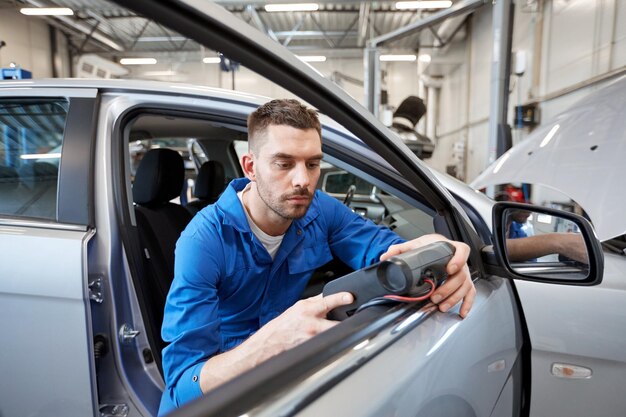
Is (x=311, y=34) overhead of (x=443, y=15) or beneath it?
overhead

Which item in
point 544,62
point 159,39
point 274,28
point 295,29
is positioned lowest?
point 544,62

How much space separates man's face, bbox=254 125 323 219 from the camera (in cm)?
123

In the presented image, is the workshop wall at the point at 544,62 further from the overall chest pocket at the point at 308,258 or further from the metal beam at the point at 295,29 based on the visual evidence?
the overall chest pocket at the point at 308,258

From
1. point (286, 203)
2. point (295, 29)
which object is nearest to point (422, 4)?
point (295, 29)

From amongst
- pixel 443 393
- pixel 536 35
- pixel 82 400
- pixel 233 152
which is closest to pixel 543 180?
pixel 443 393

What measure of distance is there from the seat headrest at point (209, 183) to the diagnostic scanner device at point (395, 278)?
232 centimetres

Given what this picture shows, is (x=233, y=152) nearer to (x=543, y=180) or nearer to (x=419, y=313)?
(x=543, y=180)

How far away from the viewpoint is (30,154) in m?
1.68

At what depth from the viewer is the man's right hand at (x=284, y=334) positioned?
75 cm

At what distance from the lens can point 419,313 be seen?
0.91 metres

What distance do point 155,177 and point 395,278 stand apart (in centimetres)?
158

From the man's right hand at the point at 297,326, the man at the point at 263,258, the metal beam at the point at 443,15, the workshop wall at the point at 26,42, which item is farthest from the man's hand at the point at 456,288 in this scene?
the workshop wall at the point at 26,42

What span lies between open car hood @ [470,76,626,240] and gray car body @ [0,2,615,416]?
1.03ft

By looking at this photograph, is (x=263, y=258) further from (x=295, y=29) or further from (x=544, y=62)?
(x=295, y=29)
